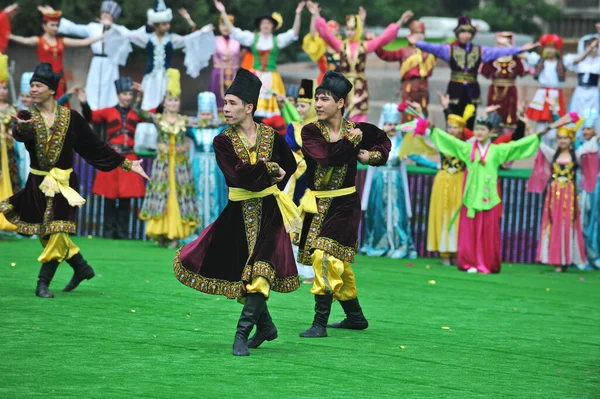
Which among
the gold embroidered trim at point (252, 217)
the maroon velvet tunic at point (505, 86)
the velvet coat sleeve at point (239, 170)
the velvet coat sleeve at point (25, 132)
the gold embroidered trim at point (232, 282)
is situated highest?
the maroon velvet tunic at point (505, 86)

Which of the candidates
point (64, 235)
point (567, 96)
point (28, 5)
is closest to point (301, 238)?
point (64, 235)

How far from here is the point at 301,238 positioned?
890 cm

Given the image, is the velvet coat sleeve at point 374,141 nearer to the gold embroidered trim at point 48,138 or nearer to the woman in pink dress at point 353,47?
the gold embroidered trim at point 48,138

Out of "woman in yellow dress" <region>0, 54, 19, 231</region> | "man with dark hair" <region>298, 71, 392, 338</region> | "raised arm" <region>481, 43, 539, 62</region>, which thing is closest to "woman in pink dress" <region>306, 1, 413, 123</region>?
"raised arm" <region>481, 43, 539, 62</region>

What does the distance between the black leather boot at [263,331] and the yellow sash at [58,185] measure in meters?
2.12

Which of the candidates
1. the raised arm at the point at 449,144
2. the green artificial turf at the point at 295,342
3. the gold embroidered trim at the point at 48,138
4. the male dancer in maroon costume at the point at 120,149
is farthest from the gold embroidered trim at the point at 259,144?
the male dancer in maroon costume at the point at 120,149

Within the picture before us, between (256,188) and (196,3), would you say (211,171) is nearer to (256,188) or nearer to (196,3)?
(196,3)

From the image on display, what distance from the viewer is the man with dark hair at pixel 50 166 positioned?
9.58m

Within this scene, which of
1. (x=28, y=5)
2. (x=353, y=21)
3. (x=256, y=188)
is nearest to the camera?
(x=256, y=188)

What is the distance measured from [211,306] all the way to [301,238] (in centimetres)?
119

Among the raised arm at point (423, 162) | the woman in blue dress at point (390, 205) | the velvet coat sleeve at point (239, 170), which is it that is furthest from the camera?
the raised arm at point (423, 162)

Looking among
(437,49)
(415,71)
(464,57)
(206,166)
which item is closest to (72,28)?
(206,166)

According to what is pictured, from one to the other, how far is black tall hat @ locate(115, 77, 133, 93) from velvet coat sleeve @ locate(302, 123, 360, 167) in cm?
572

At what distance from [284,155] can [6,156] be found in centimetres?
606
